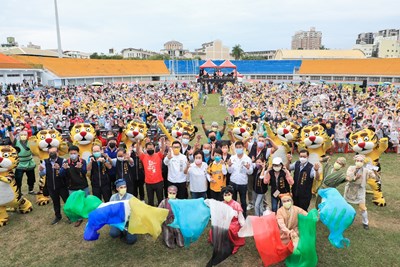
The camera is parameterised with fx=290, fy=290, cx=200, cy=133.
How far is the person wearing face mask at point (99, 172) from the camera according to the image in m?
5.53

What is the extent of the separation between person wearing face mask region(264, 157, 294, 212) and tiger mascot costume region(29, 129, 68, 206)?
4.72 m

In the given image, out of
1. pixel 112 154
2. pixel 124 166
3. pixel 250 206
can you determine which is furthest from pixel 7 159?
pixel 250 206

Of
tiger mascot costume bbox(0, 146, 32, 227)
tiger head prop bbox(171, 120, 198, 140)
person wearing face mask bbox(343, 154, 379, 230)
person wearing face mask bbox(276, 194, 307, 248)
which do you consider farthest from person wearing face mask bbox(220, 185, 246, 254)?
tiger mascot costume bbox(0, 146, 32, 227)

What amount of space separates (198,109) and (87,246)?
1831 centimetres

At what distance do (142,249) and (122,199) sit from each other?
100 centimetres

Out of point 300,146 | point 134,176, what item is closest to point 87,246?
point 134,176

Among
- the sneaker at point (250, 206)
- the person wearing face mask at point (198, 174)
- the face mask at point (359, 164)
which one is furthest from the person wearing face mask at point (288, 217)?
the sneaker at point (250, 206)

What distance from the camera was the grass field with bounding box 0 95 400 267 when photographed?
4.71 meters

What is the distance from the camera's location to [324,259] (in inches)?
184

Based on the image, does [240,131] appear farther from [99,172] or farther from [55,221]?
[55,221]

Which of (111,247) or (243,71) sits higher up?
(243,71)

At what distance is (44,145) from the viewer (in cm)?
646

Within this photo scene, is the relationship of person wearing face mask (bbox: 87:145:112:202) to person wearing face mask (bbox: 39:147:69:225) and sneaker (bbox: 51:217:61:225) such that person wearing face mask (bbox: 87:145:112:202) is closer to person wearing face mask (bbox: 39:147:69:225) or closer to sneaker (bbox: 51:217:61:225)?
person wearing face mask (bbox: 39:147:69:225)

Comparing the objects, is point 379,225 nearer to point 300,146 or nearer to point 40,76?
point 300,146
